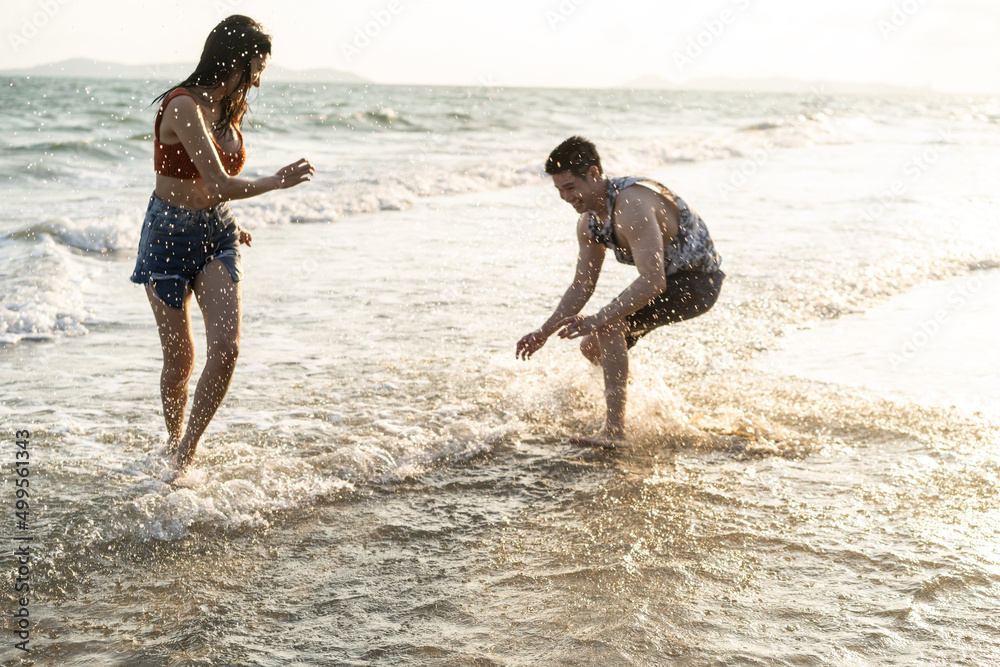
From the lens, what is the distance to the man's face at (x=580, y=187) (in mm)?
4262

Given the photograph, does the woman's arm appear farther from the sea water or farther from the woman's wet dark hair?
the sea water

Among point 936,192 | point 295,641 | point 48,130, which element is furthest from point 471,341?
point 48,130

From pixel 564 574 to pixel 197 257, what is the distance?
200 centimetres

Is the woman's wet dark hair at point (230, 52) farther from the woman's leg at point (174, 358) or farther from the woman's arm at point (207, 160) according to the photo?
the woman's leg at point (174, 358)

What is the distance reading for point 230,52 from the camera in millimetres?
3438

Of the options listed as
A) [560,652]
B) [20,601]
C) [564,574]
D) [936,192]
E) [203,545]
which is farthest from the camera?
[936,192]

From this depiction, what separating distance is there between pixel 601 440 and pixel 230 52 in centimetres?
252

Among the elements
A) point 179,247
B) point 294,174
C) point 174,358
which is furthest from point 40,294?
point 294,174

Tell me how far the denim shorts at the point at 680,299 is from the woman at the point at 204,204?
2042 millimetres

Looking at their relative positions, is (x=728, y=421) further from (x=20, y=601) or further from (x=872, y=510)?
(x=20, y=601)

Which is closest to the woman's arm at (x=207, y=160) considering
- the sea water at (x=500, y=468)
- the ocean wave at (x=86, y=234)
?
the sea water at (x=500, y=468)

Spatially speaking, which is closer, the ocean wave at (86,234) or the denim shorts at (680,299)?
the denim shorts at (680,299)

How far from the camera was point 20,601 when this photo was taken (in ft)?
9.45

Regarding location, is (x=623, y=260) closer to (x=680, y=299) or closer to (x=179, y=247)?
(x=680, y=299)
